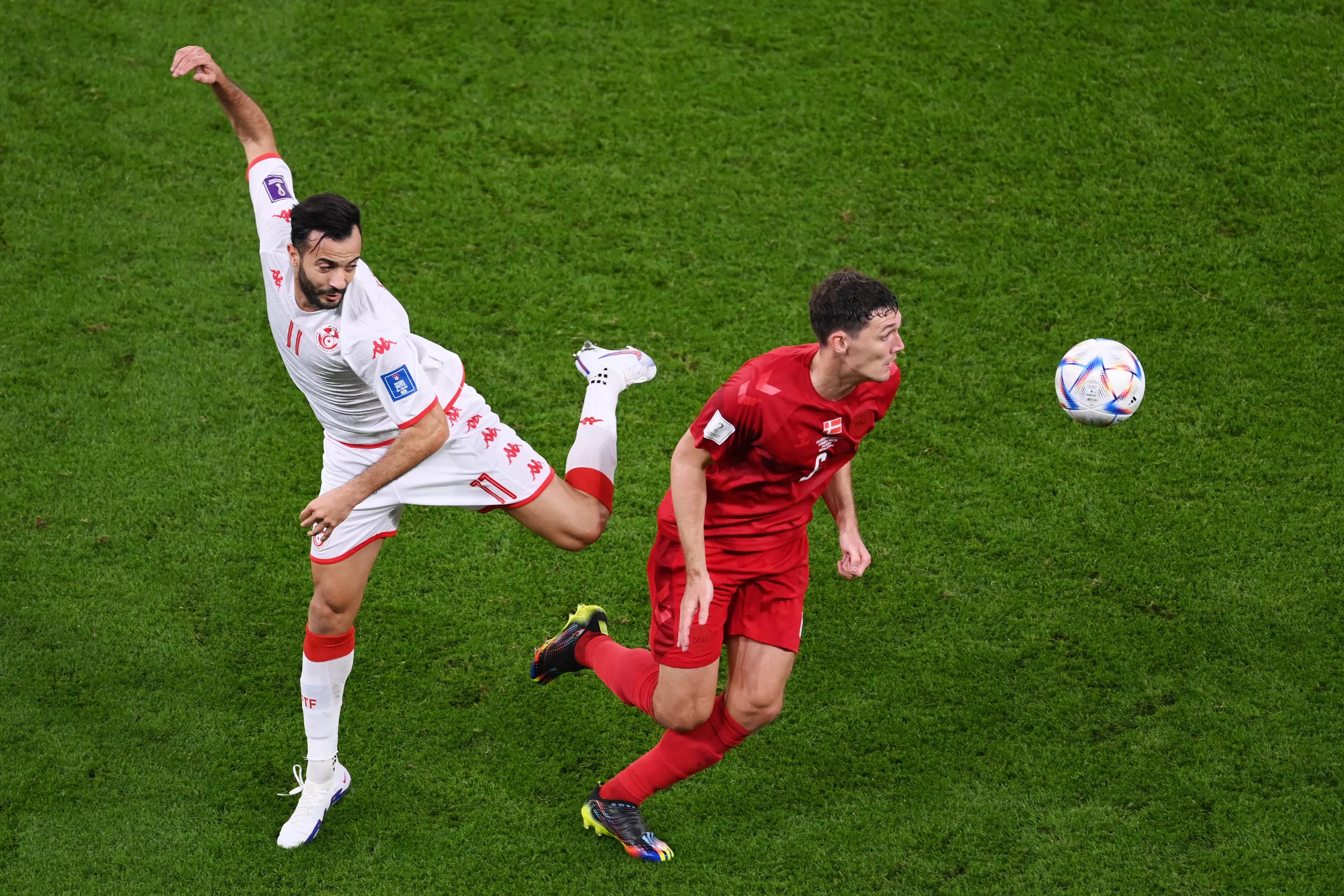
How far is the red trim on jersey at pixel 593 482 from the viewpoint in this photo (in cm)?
488

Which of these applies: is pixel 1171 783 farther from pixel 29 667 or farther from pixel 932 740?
pixel 29 667

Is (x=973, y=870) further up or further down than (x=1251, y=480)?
further down

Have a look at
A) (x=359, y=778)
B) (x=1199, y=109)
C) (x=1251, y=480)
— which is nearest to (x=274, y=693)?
(x=359, y=778)

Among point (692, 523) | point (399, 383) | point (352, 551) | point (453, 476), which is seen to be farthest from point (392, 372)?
point (692, 523)

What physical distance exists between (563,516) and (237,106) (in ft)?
6.74

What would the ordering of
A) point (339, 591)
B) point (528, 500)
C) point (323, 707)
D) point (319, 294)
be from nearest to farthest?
point (319, 294), point (339, 591), point (323, 707), point (528, 500)

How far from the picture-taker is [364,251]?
6809 mm

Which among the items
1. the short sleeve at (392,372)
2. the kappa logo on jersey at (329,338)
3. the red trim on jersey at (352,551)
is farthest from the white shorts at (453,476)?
the kappa logo on jersey at (329,338)

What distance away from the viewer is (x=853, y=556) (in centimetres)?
431

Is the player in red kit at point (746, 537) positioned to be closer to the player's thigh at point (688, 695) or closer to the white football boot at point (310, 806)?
the player's thigh at point (688, 695)

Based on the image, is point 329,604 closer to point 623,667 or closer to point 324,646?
point 324,646

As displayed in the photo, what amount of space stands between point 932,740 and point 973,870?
59cm

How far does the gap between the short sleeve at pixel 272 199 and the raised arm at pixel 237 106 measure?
6 centimetres

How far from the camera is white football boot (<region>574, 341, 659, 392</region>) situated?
17.6 feet
